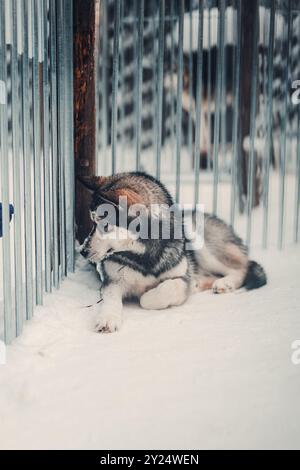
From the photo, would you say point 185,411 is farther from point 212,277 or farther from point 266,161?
point 266,161

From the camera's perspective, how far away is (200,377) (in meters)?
2.42

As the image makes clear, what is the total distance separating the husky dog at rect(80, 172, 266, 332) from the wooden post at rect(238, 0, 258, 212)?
239 centimetres

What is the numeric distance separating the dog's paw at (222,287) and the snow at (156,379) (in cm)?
26

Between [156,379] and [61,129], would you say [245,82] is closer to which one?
[61,129]

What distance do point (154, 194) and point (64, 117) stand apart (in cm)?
82

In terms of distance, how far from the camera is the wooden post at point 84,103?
12.7 feet

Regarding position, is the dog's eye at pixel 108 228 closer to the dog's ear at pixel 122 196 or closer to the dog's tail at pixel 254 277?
the dog's ear at pixel 122 196

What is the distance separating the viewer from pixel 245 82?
5746 mm

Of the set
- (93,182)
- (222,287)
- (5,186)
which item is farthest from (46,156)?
(222,287)

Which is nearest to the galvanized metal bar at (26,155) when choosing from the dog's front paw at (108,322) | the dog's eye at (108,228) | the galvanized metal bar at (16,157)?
the galvanized metal bar at (16,157)

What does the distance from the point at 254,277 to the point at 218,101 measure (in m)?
1.45

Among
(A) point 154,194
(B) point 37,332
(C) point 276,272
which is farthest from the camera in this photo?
(C) point 276,272

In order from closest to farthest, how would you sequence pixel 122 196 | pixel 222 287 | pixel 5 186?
pixel 5 186 < pixel 122 196 < pixel 222 287
